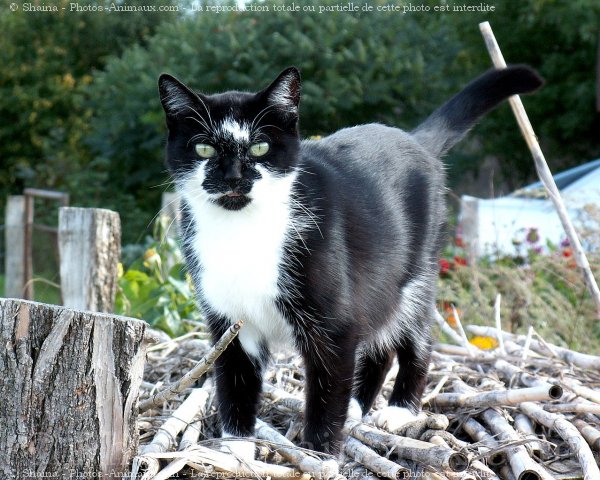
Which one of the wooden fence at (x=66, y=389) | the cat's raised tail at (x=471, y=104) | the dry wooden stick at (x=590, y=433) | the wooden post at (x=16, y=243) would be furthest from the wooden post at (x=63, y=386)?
the wooden post at (x=16, y=243)

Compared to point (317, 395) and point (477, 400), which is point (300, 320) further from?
point (477, 400)

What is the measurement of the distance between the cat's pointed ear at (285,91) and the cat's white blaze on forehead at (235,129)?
0.11 metres

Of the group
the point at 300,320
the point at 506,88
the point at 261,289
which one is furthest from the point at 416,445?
the point at 506,88

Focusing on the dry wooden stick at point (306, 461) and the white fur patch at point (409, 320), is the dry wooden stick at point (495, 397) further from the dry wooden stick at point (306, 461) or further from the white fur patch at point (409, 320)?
the dry wooden stick at point (306, 461)

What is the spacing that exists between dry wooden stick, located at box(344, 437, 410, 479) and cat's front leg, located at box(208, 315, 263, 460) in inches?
12.9

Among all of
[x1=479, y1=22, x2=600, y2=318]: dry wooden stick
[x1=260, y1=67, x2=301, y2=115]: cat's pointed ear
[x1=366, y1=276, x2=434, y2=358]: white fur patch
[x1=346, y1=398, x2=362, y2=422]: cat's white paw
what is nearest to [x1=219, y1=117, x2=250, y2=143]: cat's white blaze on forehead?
[x1=260, y1=67, x2=301, y2=115]: cat's pointed ear

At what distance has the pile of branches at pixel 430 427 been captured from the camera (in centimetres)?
217

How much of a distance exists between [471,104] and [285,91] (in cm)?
109

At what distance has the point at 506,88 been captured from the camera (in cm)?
308

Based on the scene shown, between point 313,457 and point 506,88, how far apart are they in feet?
5.39

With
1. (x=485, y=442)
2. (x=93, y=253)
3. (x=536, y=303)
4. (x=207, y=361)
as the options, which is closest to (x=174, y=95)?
(x=207, y=361)

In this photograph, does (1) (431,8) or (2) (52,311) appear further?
(1) (431,8)

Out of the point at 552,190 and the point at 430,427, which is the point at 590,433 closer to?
the point at 430,427

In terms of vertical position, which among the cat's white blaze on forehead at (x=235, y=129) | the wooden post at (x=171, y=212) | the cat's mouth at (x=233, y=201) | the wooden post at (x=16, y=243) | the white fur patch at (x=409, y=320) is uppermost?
the cat's white blaze on forehead at (x=235, y=129)
